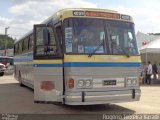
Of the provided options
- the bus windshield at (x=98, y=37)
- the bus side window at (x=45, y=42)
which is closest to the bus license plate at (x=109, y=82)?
the bus windshield at (x=98, y=37)

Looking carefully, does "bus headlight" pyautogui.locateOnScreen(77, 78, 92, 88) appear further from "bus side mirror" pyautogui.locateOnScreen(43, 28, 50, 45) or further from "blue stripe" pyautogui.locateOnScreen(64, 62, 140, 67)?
"bus side mirror" pyautogui.locateOnScreen(43, 28, 50, 45)

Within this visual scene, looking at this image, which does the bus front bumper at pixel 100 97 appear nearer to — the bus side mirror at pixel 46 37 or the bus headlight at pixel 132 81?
the bus headlight at pixel 132 81

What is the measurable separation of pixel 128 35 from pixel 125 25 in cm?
36

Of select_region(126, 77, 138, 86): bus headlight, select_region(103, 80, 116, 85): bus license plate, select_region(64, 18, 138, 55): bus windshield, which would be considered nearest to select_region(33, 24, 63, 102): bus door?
select_region(64, 18, 138, 55): bus windshield

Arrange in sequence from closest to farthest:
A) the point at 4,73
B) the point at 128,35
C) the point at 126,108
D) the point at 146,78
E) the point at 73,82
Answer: the point at 73,82 → the point at 128,35 → the point at 126,108 → the point at 146,78 → the point at 4,73

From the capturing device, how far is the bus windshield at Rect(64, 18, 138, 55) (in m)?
11.4

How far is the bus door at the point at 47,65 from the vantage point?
1150cm

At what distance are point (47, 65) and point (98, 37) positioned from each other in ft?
6.04

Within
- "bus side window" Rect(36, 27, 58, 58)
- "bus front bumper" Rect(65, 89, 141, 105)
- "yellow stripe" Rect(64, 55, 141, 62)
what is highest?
"bus side window" Rect(36, 27, 58, 58)

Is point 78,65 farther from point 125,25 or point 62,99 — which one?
point 125,25

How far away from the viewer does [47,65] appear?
11.7 metres

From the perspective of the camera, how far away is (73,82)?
36.6 feet

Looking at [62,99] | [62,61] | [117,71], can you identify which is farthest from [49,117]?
[117,71]

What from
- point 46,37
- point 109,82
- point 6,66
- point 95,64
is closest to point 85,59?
point 95,64
